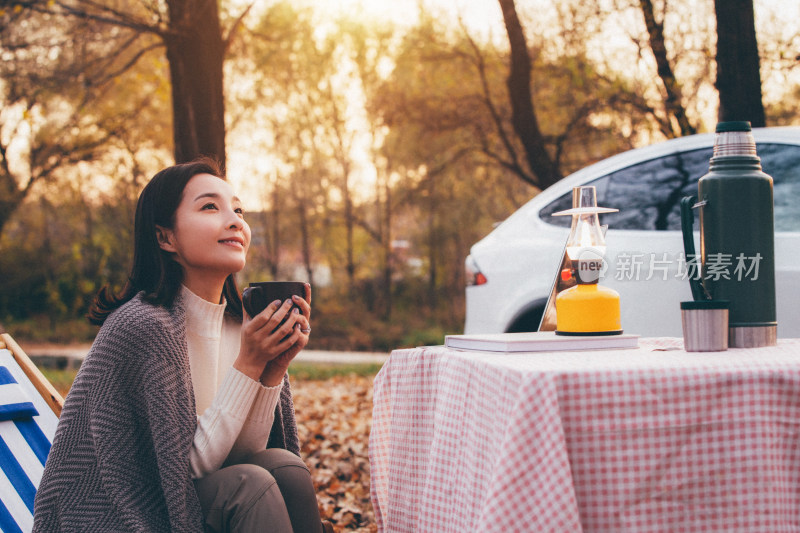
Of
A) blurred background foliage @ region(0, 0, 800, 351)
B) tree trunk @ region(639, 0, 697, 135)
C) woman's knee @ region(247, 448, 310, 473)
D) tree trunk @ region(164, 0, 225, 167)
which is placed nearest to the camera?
woman's knee @ region(247, 448, 310, 473)

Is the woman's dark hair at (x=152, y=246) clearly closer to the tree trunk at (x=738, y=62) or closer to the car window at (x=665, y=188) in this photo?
the car window at (x=665, y=188)

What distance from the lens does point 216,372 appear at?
1.98 m

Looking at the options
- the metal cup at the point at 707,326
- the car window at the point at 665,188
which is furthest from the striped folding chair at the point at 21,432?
the car window at the point at 665,188

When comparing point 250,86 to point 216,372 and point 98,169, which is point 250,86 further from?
point 216,372

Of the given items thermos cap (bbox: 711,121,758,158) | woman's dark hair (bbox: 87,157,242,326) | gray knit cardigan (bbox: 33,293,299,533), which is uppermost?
thermos cap (bbox: 711,121,758,158)

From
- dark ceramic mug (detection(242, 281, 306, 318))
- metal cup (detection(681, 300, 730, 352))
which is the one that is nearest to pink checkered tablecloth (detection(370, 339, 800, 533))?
metal cup (detection(681, 300, 730, 352))

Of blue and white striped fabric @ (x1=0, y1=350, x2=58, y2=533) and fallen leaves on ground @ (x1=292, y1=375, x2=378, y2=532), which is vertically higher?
blue and white striped fabric @ (x1=0, y1=350, x2=58, y2=533)

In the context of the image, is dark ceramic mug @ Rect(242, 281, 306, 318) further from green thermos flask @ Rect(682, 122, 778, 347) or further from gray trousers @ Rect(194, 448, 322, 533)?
green thermos flask @ Rect(682, 122, 778, 347)

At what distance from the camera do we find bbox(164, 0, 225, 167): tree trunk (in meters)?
5.64

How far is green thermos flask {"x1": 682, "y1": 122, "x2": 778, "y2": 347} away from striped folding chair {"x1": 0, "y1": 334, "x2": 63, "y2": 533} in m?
1.95

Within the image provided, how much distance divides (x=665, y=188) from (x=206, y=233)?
3079mm

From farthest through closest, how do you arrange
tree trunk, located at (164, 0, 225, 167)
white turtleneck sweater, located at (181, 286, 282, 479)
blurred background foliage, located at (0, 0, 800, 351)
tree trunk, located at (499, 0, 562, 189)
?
blurred background foliage, located at (0, 0, 800, 351)
tree trunk, located at (499, 0, 562, 189)
tree trunk, located at (164, 0, 225, 167)
white turtleneck sweater, located at (181, 286, 282, 479)

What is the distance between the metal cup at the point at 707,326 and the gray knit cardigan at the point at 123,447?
3.73 feet

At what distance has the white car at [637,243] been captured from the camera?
3768mm
